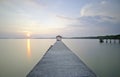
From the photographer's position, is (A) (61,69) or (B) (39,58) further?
(B) (39,58)

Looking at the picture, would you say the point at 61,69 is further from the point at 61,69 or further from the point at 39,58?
the point at 39,58

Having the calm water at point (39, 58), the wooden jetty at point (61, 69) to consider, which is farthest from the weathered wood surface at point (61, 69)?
the calm water at point (39, 58)

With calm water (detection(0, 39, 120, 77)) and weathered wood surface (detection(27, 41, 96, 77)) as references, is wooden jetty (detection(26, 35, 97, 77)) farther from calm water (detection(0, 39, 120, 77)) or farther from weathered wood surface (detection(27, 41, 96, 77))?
calm water (detection(0, 39, 120, 77))

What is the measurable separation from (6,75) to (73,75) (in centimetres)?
1764

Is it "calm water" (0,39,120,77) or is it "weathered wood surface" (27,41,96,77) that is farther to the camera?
"calm water" (0,39,120,77)

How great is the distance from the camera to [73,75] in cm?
539

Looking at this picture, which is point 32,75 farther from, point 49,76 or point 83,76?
point 83,76

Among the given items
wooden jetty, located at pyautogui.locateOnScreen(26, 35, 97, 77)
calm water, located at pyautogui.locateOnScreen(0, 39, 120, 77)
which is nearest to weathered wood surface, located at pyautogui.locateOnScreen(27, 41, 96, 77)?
wooden jetty, located at pyautogui.locateOnScreen(26, 35, 97, 77)

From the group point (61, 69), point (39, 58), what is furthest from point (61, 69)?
point (39, 58)

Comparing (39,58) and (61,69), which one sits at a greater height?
(61,69)

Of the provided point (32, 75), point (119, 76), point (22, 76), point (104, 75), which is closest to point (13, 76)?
point (22, 76)

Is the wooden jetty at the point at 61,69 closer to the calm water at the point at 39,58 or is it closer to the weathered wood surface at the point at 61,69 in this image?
the weathered wood surface at the point at 61,69

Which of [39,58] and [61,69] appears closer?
[61,69]

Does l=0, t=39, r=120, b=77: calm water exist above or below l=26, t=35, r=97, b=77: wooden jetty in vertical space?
below
